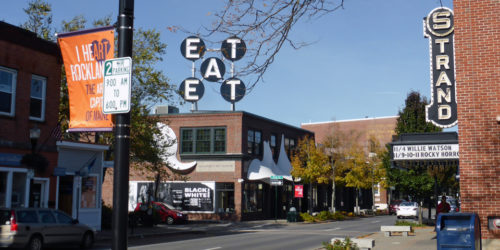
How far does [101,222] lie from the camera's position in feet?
98.3

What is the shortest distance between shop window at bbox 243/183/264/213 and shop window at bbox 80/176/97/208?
16758mm

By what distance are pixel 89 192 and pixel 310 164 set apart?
80.2 feet

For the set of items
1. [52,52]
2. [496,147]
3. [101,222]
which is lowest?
[101,222]

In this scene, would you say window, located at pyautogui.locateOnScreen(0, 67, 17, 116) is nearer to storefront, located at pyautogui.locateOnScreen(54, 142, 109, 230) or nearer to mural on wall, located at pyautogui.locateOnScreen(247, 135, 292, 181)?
storefront, located at pyautogui.locateOnScreen(54, 142, 109, 230)

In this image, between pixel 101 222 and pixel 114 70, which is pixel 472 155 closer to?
pixel 114 70

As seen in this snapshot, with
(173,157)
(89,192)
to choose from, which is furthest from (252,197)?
(89,192)

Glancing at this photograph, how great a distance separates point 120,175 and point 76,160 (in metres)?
22.5

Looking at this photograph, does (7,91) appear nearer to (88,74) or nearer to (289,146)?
(88,74)

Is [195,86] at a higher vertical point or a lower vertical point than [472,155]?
higher

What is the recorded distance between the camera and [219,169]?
1702 inches

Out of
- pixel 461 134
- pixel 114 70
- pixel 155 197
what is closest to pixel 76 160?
pixel 155 197

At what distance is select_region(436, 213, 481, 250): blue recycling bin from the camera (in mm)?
13281

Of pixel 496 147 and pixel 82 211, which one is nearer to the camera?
pixel 496 147

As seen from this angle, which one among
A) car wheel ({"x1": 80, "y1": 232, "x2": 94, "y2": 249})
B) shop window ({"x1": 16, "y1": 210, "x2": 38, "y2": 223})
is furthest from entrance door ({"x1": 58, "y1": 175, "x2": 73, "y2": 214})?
A: shop window ({"x1": 16, "y1": 210, "x2": 38, "y2": 223})
